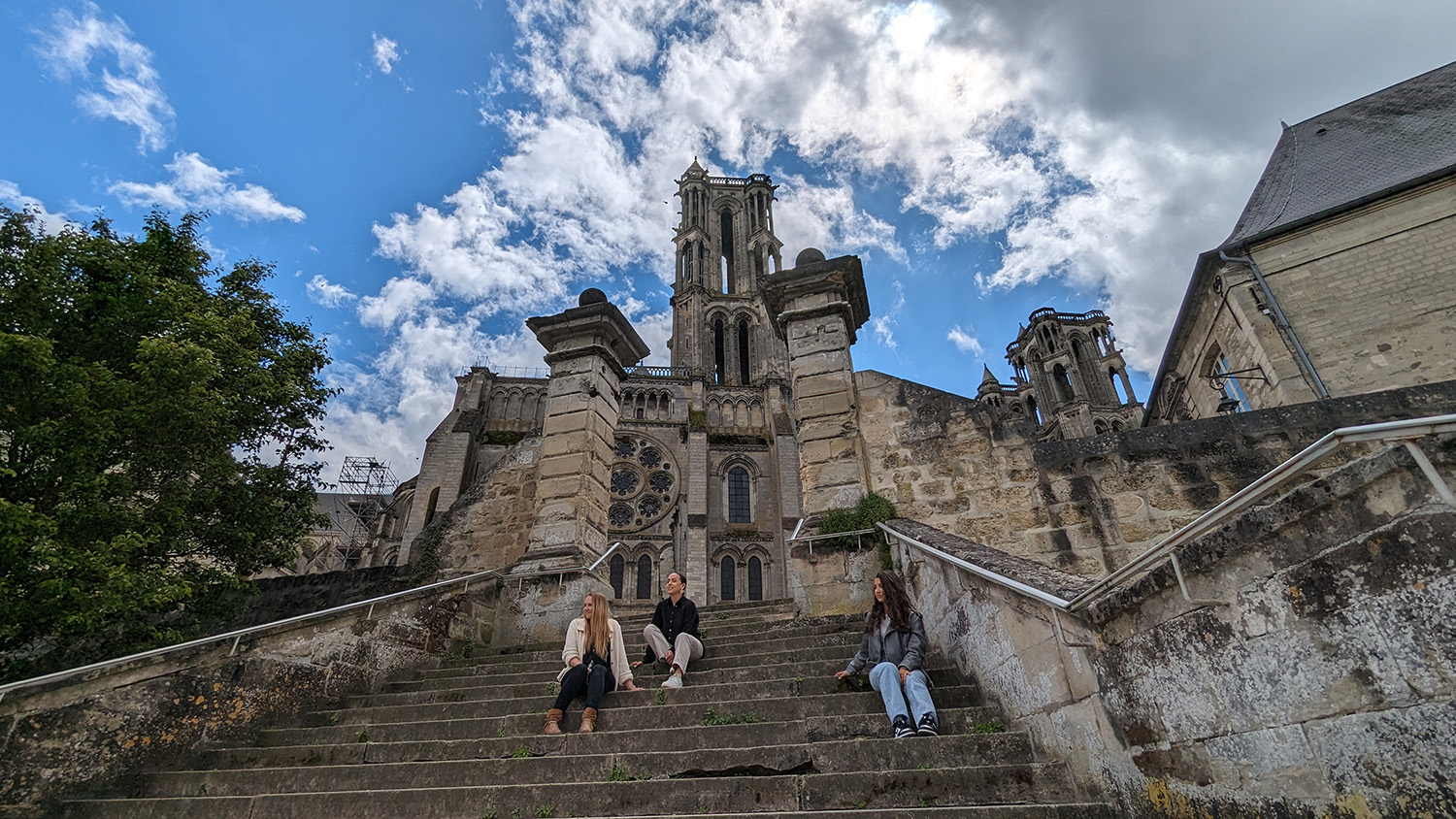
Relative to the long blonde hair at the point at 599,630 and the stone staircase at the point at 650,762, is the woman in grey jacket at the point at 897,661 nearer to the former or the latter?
the stone staircase at the point at 650,762

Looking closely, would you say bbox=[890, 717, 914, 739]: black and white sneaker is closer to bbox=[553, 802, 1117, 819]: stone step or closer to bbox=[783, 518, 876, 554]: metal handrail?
bbox=[553, 802, 1117, 819]: stone step

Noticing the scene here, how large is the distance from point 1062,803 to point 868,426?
435 centimetres

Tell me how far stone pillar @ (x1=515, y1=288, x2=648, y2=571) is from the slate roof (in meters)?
13.0

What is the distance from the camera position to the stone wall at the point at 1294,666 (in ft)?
5.10

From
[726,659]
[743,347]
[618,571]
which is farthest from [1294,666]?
[743,347]

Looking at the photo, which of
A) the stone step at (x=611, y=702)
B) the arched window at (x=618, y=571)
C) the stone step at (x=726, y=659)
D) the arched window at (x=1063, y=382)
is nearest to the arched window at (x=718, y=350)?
the arched window at (x=618, y=571)

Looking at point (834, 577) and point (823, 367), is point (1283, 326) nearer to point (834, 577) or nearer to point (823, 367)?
point (823, 367)

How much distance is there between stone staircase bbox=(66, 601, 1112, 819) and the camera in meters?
2.89

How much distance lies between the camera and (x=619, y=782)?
312 centimetres

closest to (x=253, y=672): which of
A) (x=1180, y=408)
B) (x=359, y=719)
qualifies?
(x=359, y=719)

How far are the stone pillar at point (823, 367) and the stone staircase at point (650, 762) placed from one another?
1.94 m

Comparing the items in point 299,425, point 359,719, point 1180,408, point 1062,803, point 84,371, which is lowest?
point 1062,803

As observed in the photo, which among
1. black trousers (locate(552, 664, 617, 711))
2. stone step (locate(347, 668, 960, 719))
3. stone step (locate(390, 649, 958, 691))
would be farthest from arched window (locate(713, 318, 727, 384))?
black trousers (locate(552, 664, 617, 711))

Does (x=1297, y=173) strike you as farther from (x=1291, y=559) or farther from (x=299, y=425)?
(x=299, y=425)
